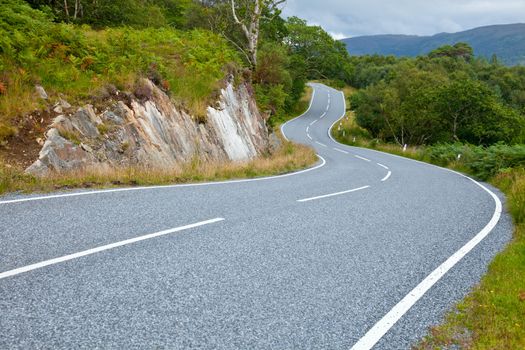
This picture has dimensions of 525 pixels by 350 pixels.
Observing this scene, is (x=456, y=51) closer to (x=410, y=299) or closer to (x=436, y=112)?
(x=436, y=112)

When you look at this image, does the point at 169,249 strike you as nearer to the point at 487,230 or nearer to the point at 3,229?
the point at 3,229

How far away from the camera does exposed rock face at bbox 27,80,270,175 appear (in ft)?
29.9

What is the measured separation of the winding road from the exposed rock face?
87.4 inches

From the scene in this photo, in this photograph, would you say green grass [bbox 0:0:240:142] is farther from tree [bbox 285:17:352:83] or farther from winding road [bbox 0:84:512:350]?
tree [bbox 285:17:352:83]

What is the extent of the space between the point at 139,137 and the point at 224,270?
7.60 meters

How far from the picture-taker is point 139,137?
11.1 m

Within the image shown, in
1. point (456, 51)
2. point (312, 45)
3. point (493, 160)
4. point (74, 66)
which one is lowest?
point (493, 160)

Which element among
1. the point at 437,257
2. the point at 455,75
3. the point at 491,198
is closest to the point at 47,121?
the point at 437,257

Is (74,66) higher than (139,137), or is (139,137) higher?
(74,66)

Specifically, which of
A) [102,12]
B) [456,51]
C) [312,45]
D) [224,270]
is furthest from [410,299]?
[456,51]

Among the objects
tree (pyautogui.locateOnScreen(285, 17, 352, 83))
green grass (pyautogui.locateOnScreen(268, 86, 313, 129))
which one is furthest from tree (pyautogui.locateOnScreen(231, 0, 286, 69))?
tree (pyautogui.locateOnScreen(285, 17, 352, 83))

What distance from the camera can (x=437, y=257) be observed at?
18.8 ft

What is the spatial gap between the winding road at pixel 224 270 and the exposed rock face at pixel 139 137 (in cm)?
222

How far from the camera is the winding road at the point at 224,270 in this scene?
330 cm
